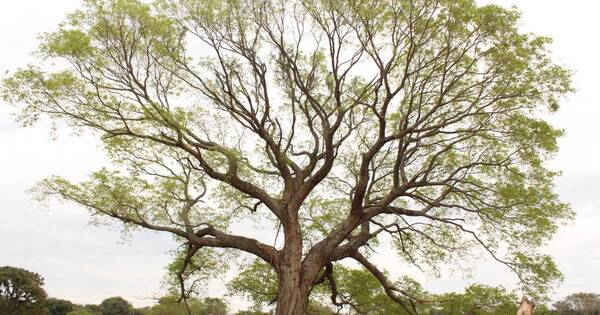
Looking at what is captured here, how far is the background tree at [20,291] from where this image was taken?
152ft

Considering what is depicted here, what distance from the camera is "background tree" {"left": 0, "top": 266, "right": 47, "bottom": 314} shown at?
152 feet

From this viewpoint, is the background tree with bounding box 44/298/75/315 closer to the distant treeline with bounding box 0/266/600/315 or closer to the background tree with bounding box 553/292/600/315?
the distant treeline with bounding box 0/266/600/315

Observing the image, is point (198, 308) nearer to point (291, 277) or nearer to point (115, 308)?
point (115, 308)

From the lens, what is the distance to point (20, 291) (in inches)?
1868

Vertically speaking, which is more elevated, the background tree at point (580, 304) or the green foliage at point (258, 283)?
the background tree at point (580, 304)

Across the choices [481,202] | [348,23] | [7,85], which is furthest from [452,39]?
[7,85]

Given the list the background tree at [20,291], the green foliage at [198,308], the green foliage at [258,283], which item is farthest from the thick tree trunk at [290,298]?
the background tree at [20,291]

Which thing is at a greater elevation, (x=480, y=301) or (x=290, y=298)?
(x=480, y=301)

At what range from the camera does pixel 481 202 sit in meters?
14.9

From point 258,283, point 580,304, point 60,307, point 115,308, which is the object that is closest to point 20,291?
point 60,307

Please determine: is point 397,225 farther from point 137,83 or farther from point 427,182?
point 137,83

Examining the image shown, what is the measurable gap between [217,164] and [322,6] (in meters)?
6.11

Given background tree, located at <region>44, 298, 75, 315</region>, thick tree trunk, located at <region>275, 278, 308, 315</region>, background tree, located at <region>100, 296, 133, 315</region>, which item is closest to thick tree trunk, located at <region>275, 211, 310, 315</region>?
thick tree trunk, located at <region>275, 278, 308, 315</region>

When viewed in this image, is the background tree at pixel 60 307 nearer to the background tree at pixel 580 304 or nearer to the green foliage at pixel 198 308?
the green foliage at pixel 198 308
